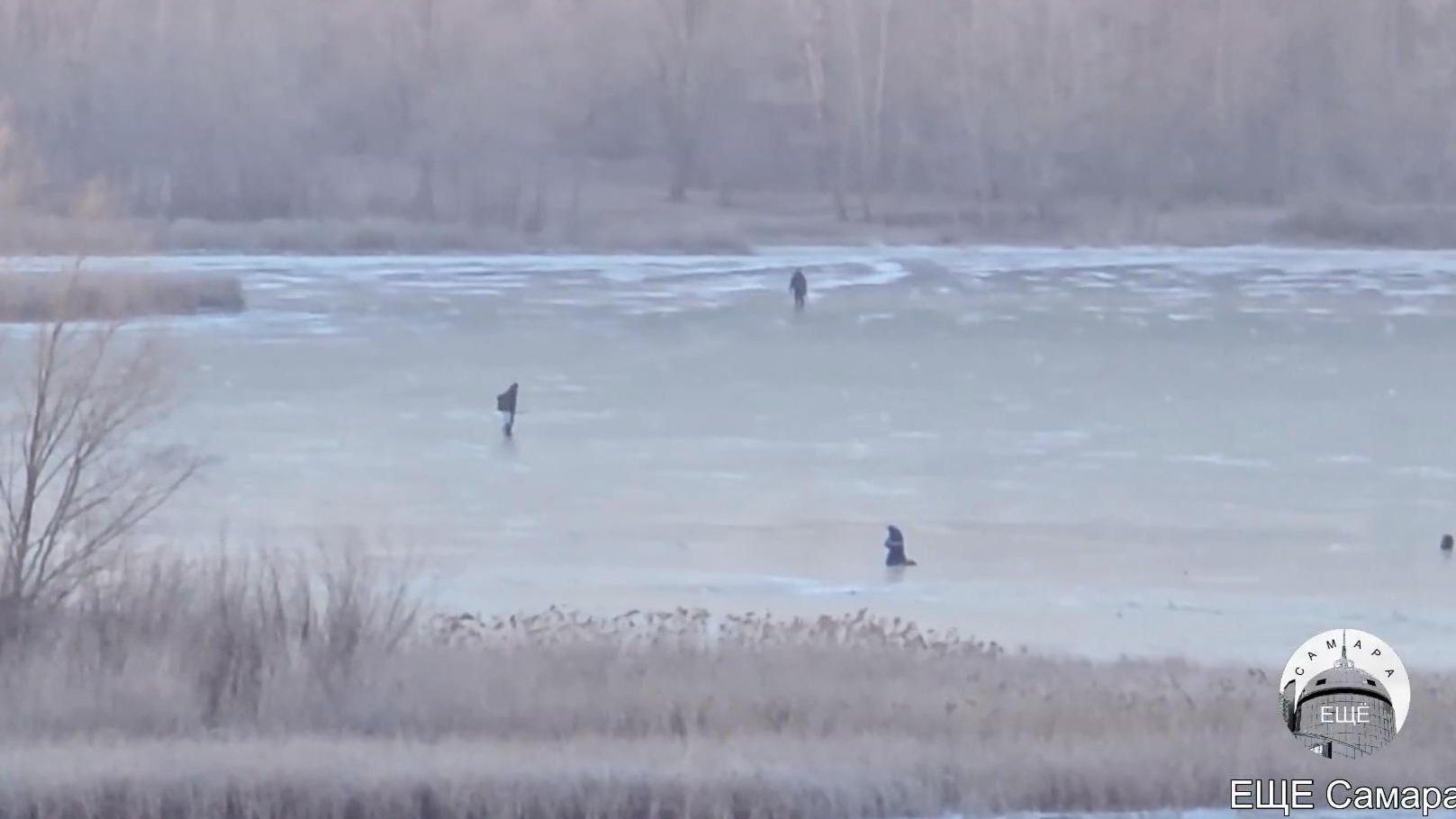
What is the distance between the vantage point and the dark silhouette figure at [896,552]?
11.0 meters

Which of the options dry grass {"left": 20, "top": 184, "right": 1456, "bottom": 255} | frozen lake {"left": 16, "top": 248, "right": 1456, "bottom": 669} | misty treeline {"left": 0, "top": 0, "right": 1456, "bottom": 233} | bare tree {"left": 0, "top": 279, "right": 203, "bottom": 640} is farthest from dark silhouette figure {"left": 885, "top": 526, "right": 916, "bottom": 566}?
misty treeline {"left": 0, "top": 0, "right": 1456, "bottom": 233}

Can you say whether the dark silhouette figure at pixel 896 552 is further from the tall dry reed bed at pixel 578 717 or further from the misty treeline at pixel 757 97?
the misty treeline at pixel 757 97

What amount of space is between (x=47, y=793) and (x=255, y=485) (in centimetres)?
753

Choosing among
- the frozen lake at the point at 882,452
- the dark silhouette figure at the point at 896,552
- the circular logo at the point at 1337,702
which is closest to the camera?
the circular logo at the point at 1337,702

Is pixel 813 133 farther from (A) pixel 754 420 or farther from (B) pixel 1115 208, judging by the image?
(A) pixel 754 420

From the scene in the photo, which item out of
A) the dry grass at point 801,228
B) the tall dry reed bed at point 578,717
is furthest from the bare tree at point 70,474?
the dry grass at point 801,228

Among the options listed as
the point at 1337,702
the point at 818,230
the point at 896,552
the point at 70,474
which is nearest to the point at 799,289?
the point at 818,230

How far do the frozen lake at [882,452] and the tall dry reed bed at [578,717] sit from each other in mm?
1215

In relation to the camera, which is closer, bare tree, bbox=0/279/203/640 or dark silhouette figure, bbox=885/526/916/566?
bare tree, bbox=0/279/203/640

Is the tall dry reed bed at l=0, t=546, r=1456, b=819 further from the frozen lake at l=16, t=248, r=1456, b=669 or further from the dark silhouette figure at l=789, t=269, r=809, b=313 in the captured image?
the dark silhouette figure at l=789, t=269, r=809, b=313

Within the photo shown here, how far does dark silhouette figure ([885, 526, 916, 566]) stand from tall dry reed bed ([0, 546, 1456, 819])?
1255 millimetres

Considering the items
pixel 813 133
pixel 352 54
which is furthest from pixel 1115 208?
pixel 352 54

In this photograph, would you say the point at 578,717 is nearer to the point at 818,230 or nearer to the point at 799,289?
the point at 799,289

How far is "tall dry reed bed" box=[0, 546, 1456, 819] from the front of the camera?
565cm
